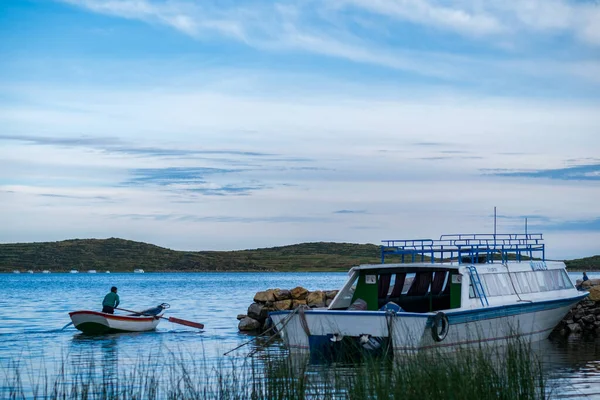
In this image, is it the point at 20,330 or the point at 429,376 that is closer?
the point at 429,376

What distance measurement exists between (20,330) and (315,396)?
31.1 m

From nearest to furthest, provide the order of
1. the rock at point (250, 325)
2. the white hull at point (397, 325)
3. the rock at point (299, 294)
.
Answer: the white hull at point (397, 325) → the rock at point (299, 294) → the rock at point (250, 325)

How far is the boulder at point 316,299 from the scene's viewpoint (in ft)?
117

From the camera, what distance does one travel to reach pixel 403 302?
26.2 m

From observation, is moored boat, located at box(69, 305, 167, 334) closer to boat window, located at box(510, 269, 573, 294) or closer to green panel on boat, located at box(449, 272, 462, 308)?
boat window, located at box(510, 269, 573, 294)

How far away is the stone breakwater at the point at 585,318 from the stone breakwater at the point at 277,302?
9238mm

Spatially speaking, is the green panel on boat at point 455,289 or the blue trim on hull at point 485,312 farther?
the green panel on boat at point 455,289

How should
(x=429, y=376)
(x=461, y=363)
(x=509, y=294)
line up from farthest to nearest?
(x=509, y=294) → (x=461, y=363) → (x=429, y=376)

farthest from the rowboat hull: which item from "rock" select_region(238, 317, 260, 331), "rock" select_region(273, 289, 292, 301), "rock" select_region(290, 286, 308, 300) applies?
"rock" select_region(290, 286, 308, 300)

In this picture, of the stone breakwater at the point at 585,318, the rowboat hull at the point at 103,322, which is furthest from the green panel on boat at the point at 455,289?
the rowboat hull at the point at 103,322

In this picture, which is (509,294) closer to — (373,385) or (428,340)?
(428,340)

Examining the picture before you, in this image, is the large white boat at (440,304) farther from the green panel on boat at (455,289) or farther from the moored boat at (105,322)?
the moored boat at (105,322)

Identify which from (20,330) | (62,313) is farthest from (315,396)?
(62,313)

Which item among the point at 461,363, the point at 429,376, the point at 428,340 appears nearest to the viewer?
the point at 429,376
